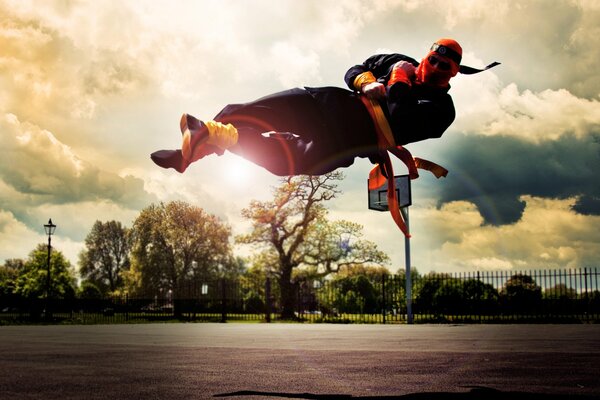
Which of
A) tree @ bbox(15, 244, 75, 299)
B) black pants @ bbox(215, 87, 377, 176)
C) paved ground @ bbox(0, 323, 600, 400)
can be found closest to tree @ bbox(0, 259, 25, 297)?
tree @ bbox(15, 244, 75, 299)

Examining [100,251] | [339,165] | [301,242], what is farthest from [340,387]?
[100,251]

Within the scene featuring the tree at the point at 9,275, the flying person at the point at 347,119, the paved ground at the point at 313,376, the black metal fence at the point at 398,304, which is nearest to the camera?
the paved ground at the point at 313,376

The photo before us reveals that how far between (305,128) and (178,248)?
40119 millimetres

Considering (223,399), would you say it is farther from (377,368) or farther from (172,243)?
(172,243)

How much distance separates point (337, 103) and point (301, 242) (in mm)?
29527

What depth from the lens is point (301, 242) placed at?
110 ft

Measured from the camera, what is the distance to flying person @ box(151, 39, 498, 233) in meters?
4.17

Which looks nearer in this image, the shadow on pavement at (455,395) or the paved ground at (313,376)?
the shadow on pavement at (455,395)

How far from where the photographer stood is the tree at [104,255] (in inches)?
2958

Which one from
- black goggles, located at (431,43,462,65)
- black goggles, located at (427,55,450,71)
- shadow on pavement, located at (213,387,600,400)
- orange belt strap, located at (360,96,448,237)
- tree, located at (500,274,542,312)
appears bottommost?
tree, located at (500,274,542,312)

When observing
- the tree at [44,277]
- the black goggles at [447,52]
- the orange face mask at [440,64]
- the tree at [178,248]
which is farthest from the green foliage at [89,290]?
the black goggles at [447,52]

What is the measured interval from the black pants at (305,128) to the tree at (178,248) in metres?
37.5

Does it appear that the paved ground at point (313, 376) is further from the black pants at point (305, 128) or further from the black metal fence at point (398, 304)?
the black metal fence at point (398, 304)

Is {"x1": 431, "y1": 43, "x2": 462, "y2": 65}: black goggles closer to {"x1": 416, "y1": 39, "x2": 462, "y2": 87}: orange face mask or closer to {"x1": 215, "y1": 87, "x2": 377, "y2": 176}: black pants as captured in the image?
{"x1": 416, "y1": 39, "x2": 462, "y2": 87}: orange face mask
